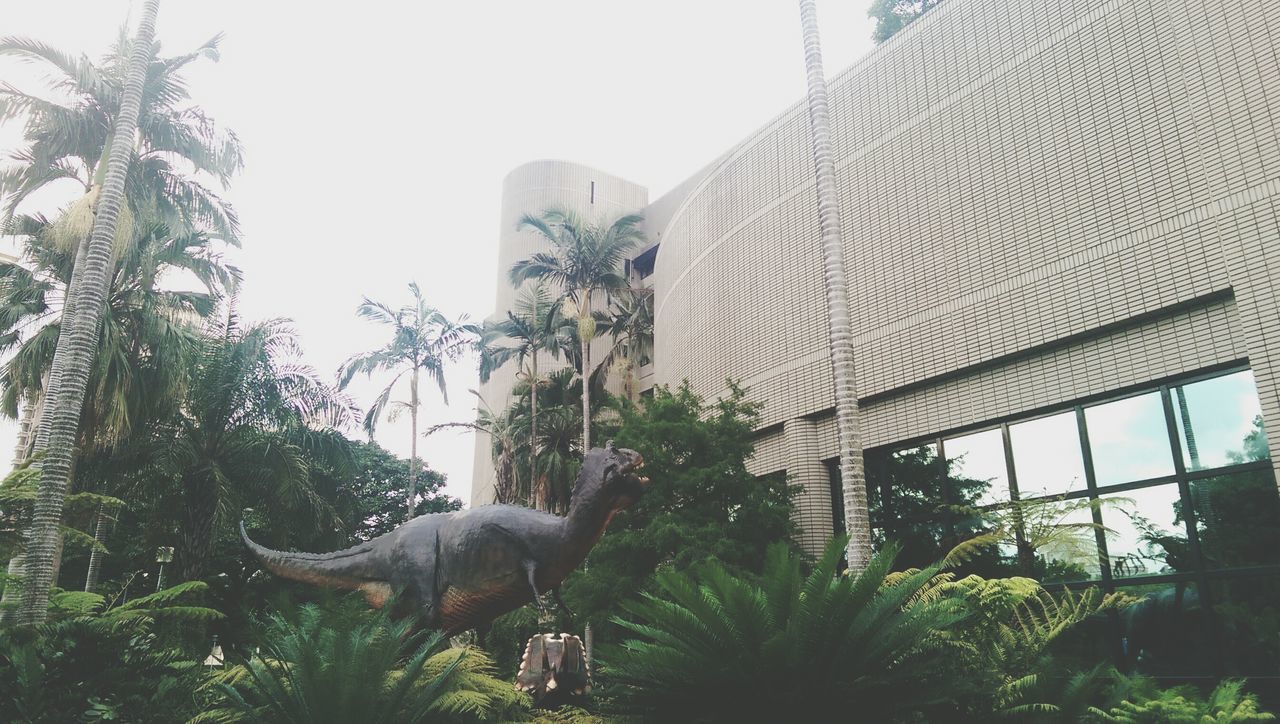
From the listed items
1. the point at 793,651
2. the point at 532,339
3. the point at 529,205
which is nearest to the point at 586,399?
the point at 532,339

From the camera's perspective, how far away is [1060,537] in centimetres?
1062

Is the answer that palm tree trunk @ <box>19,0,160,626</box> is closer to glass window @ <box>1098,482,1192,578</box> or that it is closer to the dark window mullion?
the dark window mullion

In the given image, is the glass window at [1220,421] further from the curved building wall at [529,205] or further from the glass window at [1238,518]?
the curved building wall at [529,205]

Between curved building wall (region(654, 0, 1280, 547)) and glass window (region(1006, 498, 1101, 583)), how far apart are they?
172 cm

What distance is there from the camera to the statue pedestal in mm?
5777

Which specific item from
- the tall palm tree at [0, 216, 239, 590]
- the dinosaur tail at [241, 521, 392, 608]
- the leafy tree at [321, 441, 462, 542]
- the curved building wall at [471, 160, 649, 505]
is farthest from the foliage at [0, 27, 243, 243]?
the curved building wall at [471, 160, 649, 505]

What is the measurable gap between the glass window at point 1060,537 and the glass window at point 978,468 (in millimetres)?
1044

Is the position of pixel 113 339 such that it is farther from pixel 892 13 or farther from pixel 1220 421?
pixel 892 13

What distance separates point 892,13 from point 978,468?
54.1 feet

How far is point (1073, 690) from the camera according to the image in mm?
6375

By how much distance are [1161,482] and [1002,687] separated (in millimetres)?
5844

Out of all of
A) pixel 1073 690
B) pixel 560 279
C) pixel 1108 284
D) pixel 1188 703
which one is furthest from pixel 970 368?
pixel 560 279

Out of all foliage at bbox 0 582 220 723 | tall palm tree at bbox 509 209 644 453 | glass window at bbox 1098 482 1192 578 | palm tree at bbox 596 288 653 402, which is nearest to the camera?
foliage at bbox 0 582 220 723

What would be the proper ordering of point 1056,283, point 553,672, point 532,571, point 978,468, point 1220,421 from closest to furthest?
point 553,672, point 532,571, point 1220,421, point 1056,283, point 978,468
